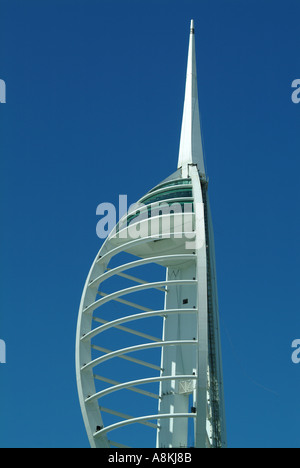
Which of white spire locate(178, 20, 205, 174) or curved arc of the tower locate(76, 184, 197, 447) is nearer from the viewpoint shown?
curved arc of the tower locate(76, 184, 197, 447)

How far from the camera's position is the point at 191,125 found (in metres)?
61.3

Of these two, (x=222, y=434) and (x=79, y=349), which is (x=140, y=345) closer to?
(x=79, y=349)

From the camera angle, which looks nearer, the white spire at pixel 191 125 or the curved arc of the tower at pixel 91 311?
the curved arc of the tower at pixel 91 311

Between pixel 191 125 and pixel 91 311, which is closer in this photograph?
pixel 91 311

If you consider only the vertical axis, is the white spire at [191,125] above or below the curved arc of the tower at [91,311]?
above

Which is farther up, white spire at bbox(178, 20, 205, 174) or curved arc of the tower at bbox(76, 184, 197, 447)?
white spire at bbox(178, 20, 205, 174)

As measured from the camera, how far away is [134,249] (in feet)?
172

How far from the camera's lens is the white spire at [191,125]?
58.8 metres

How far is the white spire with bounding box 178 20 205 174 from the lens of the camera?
58781 millimetres
